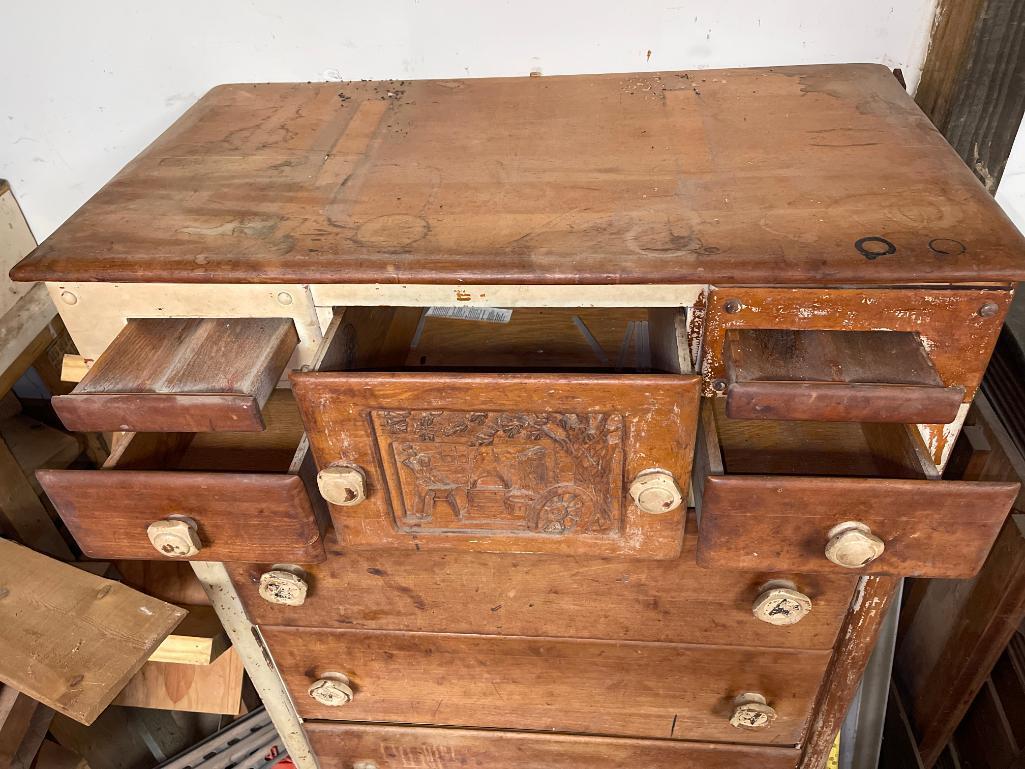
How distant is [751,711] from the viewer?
0.99m

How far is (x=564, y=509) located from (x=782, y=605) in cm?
29

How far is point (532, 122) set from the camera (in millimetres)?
986

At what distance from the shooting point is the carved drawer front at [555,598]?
0.89 m

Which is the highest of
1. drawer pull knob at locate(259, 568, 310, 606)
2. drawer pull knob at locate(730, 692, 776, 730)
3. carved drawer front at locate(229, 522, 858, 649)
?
drawer pull knob at locate(259, 568, 310, 606)

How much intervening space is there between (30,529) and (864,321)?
1.46 metres

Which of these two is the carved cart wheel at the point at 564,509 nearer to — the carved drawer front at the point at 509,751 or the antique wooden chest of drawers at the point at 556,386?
the antique wooden chest of drawers at the point at 556,386

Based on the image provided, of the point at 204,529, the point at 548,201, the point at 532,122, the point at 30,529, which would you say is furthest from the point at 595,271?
the point at 30,529

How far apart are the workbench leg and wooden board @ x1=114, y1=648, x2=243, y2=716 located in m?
0.29

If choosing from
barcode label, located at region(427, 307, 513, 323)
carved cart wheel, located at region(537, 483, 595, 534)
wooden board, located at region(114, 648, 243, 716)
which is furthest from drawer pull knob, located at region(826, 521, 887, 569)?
wooden board, located at region(114, 648, 243, 716)

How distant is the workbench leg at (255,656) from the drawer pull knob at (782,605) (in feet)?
2.13

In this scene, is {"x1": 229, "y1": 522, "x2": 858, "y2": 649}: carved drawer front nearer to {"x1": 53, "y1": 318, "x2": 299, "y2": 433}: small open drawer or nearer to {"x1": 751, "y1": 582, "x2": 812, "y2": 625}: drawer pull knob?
{"x1": 751, "y1": 582, "x2": 812, "y2": 625}: drawer pull knob

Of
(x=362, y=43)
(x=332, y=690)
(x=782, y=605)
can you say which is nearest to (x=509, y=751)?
(x=332, y=690)

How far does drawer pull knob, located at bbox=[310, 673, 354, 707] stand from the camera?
104 centimetres

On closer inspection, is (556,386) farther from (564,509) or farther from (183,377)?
(183,377)
